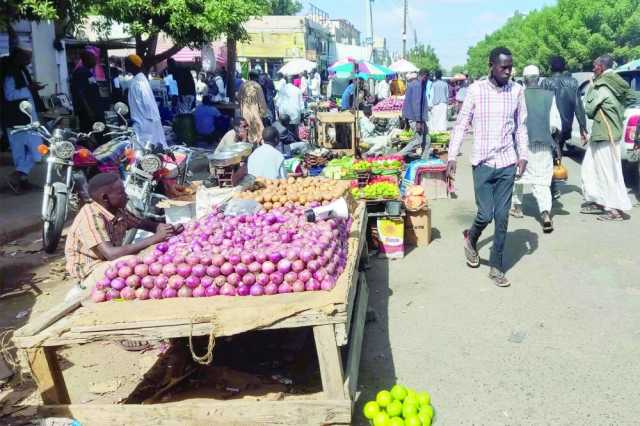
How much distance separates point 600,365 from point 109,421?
122 inches

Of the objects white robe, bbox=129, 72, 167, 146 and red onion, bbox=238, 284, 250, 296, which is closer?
red onion, bbox=238, 284, 250, 296

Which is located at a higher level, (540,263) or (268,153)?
(268,153)

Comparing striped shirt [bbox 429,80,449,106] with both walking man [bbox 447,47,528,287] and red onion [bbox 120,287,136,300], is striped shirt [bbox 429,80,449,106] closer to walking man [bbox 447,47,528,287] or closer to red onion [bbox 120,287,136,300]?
walking man [bbox 447,47,528,287]

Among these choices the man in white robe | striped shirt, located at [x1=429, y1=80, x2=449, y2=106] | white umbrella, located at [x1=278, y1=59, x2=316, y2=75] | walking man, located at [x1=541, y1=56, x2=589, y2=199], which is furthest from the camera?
white umbrella, located at [x1=278, y1=59, x2=316, y2=75]

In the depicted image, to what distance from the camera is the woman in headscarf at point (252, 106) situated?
11055mm

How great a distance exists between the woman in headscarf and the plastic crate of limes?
27.1 ft

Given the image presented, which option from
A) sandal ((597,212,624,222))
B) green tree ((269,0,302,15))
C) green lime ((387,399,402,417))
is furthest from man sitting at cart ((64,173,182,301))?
green tree ((269,0,302,15))

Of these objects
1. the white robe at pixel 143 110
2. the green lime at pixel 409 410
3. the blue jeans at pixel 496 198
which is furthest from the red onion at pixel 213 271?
the white robe at pixel 143 110

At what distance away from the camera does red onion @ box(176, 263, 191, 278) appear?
321 centimetres

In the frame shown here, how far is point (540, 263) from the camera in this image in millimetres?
5875

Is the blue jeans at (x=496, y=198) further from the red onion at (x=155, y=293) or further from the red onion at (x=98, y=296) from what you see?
the red onion at (x=98, y=296)

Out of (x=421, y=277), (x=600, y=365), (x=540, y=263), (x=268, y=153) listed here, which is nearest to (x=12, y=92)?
(x=268, y=153)

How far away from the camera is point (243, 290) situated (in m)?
3.18

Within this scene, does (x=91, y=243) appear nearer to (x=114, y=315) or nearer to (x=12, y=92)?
(x=114, y=315)
